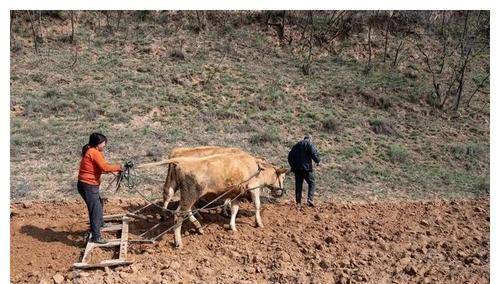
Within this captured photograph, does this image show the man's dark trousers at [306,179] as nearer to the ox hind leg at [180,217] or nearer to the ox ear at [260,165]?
the ox ear at [260,165]

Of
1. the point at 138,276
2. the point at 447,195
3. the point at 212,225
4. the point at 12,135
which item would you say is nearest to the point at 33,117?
the point at 12,135

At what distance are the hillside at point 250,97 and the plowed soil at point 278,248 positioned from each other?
8.01 feet

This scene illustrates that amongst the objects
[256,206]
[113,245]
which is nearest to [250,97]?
[256,206]

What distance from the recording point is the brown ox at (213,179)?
349 inches

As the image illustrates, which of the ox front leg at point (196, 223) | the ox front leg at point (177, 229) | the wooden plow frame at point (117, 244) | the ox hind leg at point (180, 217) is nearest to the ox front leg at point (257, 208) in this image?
the ox front leg at point (196, 223)

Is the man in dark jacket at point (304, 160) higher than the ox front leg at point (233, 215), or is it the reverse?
the man in dark jacket at point (304, 160)

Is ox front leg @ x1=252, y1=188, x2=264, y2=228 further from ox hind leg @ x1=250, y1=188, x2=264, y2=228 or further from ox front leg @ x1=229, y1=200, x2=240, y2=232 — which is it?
ox front leg @ x1=229, y1=200, x2=240, y2=232

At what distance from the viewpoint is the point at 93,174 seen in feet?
27.0

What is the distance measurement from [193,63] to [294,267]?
18258mm

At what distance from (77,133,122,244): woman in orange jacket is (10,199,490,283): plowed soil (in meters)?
0.56

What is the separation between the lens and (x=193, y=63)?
83.1 ft

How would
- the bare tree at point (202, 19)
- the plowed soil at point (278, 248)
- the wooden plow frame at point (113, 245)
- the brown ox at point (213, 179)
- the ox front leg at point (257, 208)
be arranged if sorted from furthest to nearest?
the bare tree at point (202, 19) < the ox front leg at point (257, 208) < the brown ox at point (213, 179) < the plowed soil at point (278, 248) < the wooden plow frame at point (113, 245)

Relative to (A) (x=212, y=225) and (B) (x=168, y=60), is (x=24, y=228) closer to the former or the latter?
(A) (x=212, y=225)

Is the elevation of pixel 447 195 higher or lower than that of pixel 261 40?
lower
